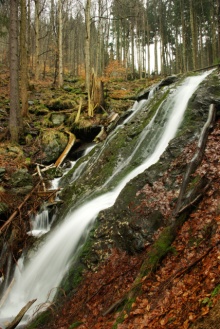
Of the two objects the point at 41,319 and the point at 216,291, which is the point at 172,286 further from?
the point at 41,319

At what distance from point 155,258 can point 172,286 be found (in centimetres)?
71

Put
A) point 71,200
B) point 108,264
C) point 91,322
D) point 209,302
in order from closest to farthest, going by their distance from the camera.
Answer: point 209,302 < point 91,322 < point 108,264 < point 71,200

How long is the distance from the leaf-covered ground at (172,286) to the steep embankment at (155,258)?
0.01 m

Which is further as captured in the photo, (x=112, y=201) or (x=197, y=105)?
(x=197, y=105)

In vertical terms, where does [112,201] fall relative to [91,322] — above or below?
above

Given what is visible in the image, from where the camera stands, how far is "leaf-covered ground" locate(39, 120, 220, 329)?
3011mm

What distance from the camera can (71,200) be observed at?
8203mm

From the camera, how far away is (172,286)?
11.9ft

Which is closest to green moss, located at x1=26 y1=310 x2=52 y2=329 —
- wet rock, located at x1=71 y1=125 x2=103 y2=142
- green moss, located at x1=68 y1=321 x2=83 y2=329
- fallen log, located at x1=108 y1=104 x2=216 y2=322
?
green moss, located at x1=68 y1=321 x2=83 y2=329

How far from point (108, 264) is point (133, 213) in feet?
3.78

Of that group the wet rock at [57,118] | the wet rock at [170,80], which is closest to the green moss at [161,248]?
the wet rock at [170,80]

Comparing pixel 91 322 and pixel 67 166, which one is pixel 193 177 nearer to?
pixel 91 322

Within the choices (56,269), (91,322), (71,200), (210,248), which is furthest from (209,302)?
(71,200)

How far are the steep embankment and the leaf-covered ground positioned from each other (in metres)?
0.01
